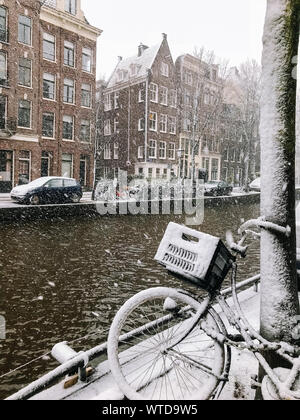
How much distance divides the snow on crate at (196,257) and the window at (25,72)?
90.9 feet

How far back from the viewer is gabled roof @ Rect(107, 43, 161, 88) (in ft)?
131

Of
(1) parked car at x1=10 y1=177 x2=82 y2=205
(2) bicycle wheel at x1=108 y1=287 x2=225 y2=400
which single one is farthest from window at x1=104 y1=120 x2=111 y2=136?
(2) bicycle wheel at x1=108 y1=287 x2=225 y2=400

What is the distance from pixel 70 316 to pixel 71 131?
2752cm

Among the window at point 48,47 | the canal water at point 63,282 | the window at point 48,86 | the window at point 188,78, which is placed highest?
the window at point 188,78

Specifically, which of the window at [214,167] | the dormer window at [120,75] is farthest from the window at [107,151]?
the window at [214,167]

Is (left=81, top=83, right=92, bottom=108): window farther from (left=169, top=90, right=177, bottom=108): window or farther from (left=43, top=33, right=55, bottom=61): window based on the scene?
(left=169, top=90, right=177, bottom=108): window

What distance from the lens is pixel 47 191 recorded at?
18703 millimetres

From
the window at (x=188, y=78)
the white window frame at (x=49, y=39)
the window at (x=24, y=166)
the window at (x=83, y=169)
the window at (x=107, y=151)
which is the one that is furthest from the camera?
the window at (x=107, y=151)

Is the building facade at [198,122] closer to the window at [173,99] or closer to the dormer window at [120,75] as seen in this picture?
the window at [173,99]

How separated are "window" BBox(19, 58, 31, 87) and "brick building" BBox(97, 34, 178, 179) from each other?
12911mm

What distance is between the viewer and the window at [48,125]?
1153 inches

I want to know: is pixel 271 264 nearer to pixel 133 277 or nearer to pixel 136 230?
pixel 133 277

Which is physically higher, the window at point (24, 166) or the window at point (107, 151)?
the window at point (107, 151)
